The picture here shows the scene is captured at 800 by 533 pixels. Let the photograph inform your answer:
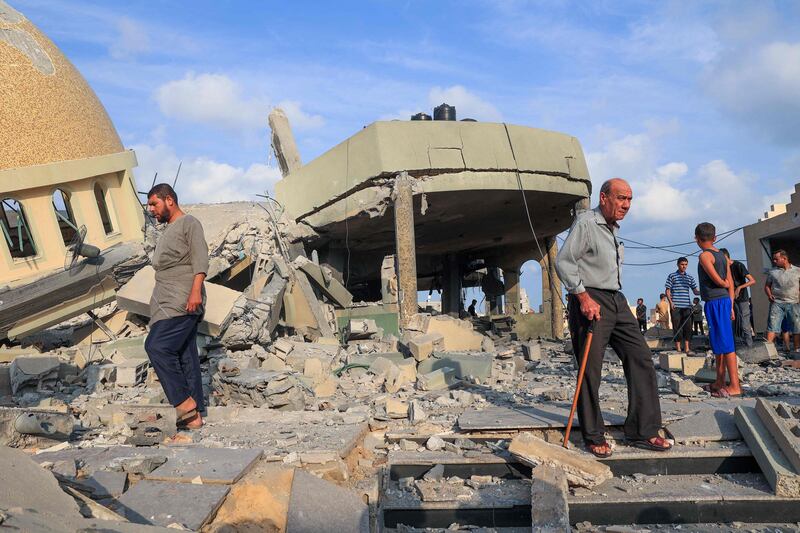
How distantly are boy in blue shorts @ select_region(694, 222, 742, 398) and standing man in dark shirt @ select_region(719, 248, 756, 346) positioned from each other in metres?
3.71

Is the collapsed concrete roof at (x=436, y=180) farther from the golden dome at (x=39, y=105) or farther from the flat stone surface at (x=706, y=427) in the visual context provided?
the flat stone surface at (x=706, y=427)

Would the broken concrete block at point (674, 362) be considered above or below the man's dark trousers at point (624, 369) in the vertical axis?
below

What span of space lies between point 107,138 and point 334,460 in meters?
5.12

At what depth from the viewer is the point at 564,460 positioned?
3732 millimetres

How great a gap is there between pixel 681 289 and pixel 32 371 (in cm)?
959

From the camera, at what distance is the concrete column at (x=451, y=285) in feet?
72.5

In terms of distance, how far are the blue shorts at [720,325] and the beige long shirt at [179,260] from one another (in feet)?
14.4

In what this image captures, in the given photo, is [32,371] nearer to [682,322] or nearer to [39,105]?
[39,105]

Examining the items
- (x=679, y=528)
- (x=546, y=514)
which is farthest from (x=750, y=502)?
(x=546, y=514)

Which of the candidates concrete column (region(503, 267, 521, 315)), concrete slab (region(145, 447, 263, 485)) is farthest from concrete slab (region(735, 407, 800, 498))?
concrete column (region(503, 267, 521, 315))

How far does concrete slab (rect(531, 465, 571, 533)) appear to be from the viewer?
10.2ft

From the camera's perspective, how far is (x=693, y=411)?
4.67 meters

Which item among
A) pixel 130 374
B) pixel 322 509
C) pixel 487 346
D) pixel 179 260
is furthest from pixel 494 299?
pixel 322 509

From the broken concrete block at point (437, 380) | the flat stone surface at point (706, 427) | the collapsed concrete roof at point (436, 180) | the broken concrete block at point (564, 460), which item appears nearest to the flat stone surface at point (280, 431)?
the broken concrete block at point (564, 460)
